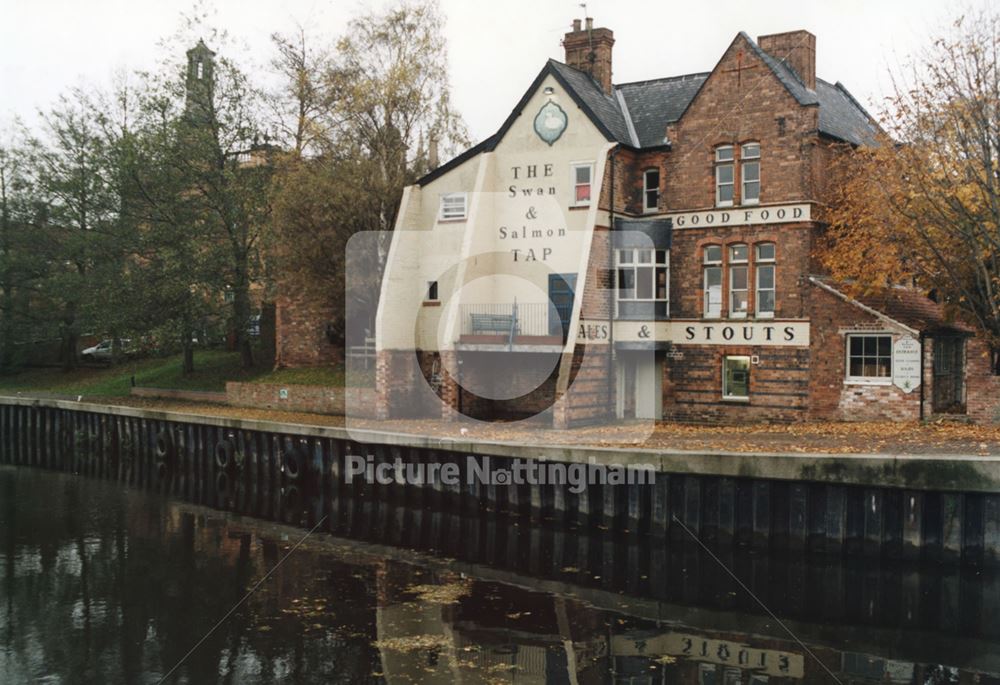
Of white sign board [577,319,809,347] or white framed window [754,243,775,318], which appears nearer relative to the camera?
white sign board [577,319,809,347]

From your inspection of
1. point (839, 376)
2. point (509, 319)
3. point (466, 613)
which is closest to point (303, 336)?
point (509, 319)

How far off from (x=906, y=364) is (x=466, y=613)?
1525cm

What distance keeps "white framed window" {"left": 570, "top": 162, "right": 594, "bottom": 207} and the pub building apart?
5cm

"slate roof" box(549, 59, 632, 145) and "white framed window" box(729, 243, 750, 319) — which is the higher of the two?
"slate roof" box(549, 59, 632, 145)

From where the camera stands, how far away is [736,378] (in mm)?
28844

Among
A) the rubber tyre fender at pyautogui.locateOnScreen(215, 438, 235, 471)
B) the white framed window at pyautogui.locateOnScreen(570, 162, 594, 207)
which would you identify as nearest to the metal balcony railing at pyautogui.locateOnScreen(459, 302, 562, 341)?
the white framed window at pyautogui.locateOnScreen(570, 162, 594, 207)

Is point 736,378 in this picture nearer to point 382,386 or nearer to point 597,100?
point 597,100

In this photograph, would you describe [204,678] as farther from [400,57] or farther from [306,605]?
[400,57]

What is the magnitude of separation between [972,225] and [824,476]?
8874mm

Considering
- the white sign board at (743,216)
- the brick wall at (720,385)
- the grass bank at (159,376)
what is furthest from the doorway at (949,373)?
the grass bank at (159,376)

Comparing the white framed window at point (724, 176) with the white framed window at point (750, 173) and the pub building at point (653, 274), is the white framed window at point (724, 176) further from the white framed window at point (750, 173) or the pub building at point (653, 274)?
the white framed window at point (750, 173)

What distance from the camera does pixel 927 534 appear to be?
18.5 metres

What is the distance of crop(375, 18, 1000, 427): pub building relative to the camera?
89.2ft

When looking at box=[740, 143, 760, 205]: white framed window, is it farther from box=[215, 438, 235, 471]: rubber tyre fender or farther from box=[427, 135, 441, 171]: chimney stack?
box=[215, 438, 235, 471]: rubber tyre fender
